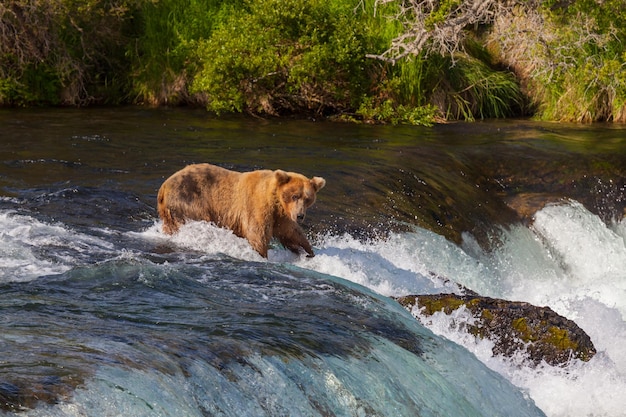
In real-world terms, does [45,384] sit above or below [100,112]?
above

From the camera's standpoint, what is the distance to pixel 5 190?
1130 centimetres

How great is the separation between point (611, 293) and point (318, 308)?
195 inches

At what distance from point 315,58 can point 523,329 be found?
1150 centimetres

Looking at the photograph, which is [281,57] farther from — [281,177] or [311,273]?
[311,273]

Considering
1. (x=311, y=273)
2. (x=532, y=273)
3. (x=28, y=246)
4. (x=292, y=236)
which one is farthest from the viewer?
(x=532, y=273)

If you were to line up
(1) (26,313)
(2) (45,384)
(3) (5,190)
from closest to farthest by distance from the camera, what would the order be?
(2) (45,384) < (1) (26,313) < (3) (5,190)

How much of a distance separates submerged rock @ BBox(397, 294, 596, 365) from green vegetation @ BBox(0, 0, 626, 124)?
9.49m

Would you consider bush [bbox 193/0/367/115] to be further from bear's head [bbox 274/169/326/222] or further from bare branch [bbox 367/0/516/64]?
bear's head [bbox 274/169/326/222]

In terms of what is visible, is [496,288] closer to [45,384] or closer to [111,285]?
[111,285]

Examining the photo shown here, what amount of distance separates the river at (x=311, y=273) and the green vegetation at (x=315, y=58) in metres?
1.53

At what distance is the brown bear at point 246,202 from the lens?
9062 millimetres

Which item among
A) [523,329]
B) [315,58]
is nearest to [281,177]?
[523,329]

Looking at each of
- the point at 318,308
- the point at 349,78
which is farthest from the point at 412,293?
the point at 349,78

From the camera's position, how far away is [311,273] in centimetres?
805
